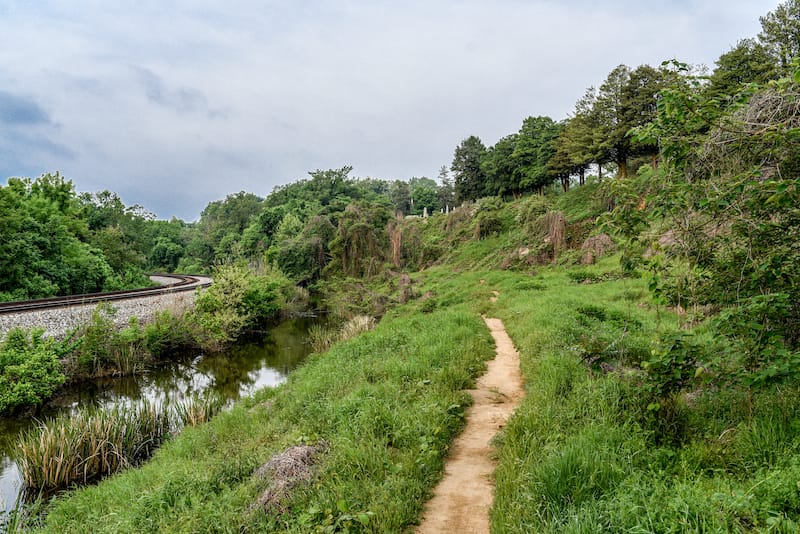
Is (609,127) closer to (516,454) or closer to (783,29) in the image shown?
(783,29)

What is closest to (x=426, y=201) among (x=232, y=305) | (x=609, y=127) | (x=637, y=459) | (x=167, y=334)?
(x=609, y=127)

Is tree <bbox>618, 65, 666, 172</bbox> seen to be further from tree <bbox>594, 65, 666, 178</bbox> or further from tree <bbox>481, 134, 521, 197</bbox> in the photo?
tree <bbox>481, 134, 521, 197</bbox>

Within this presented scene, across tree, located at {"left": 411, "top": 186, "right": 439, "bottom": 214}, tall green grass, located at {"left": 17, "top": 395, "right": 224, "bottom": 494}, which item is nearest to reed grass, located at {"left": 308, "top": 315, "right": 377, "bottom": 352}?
tall green grass, located at {"left": 17, "top": 395, "right": 224, "bottom": 494}

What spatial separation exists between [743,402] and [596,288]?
1163cm

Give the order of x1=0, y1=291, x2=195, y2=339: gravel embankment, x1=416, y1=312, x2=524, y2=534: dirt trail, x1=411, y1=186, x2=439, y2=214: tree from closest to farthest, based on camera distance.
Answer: x1=416, y1=312, x2=524, y2=534: dirt trail
x1=0, y1=291, x2=195, y2=339: gravel embankment
x1=411, y1=186, x2=439, y2=214: tree

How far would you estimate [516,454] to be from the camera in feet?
15.5

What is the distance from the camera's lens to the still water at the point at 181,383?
34.4 ft

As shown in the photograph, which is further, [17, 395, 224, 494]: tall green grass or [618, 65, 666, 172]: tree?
[618, 65, 666, 172]: tree

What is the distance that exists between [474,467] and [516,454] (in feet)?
2.04

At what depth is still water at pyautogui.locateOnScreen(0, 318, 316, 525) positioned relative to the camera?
10.5 m

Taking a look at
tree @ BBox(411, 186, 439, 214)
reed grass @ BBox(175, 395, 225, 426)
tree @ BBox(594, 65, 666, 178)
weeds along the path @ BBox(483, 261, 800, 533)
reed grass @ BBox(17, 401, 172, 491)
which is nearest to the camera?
weeds along the path @ BBox(483, 261, 800, 533)

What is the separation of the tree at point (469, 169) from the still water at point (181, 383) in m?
41.0

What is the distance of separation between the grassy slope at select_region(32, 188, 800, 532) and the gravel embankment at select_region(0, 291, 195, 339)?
1077 centimetres

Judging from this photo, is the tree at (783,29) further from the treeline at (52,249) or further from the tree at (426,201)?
the tree at (426,201)
